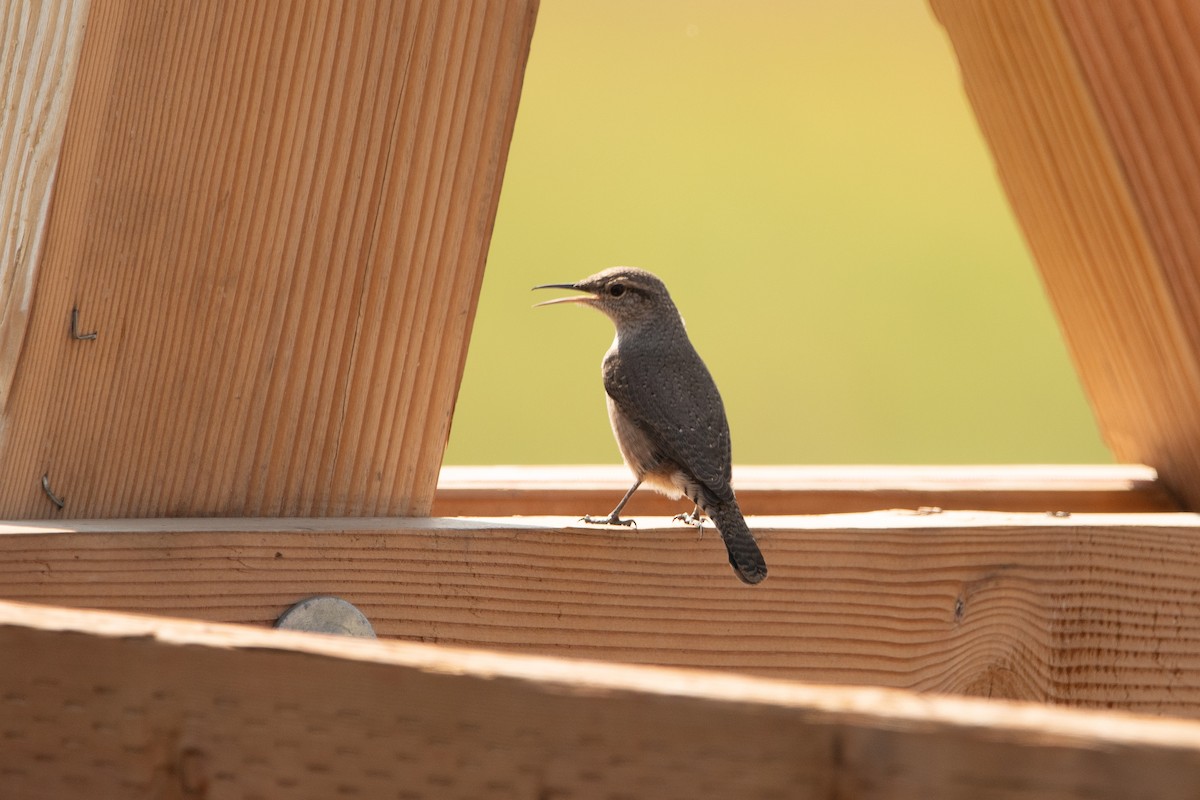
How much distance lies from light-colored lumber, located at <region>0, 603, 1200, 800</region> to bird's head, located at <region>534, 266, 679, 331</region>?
3210 millimetres

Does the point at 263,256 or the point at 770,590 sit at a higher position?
the point at 263,256

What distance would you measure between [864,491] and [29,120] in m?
2.05

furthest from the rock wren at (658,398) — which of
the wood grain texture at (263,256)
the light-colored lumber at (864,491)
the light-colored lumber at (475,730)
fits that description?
the light-colored lumber at (475,730)

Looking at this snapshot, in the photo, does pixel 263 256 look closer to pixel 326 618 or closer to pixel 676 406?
pixel 326 618

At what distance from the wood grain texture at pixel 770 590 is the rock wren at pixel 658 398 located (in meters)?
0.59

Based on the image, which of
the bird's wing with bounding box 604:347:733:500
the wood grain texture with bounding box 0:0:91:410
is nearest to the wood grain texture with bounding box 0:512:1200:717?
the wood grain texture with bounding box 0:0:91:410

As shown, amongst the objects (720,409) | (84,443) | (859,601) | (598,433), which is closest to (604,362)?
(720,409)

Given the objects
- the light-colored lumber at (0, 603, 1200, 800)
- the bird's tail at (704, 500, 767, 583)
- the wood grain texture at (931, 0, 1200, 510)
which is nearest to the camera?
the light-colored lumber at (0, 603, 1200, 800)

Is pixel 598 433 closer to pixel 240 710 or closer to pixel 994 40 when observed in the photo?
pixel 994 40

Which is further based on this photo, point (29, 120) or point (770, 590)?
point (770, 590)

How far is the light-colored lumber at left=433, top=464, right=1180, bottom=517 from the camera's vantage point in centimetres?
Result: 310

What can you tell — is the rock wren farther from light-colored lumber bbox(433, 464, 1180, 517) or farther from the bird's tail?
the bird's tail

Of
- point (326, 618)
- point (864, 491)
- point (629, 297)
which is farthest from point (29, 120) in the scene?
point (629, 297)

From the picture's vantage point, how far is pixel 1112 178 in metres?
2.86
